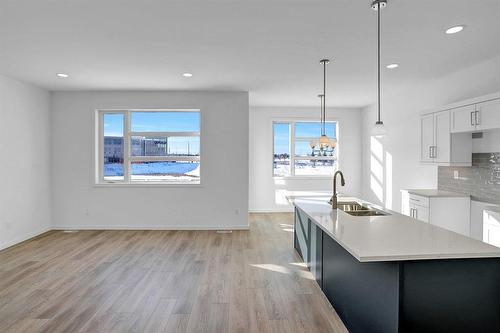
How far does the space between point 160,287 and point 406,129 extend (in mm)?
4933

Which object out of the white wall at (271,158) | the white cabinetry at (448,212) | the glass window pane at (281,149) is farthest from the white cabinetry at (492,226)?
the glass window pane at (281,149)

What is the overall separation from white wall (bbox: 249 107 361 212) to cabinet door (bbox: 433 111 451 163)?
3.23 metres

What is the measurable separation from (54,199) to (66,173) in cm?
54

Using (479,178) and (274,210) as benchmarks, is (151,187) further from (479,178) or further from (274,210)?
(479,178)

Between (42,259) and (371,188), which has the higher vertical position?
(371,188)

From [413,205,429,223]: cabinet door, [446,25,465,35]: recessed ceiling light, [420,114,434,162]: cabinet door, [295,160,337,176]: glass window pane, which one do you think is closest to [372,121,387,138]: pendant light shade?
[446,25,465,35]: recessed ceiling light

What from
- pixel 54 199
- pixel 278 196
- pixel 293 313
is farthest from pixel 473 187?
pixel 54 199

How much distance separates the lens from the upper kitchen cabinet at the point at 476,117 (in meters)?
3.38

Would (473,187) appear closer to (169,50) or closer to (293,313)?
(293,313)

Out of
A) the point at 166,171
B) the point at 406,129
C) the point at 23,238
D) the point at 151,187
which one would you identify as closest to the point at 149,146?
the point at 166,171

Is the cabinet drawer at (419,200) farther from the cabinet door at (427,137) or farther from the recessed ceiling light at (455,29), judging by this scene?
the recessed ceiling light at (455,29)

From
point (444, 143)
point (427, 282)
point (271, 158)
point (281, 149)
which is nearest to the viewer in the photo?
point (427, 282)

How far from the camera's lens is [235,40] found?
326 centimetres

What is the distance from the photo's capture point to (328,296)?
2928 mm
